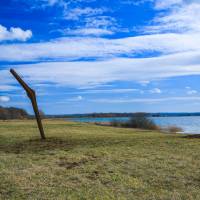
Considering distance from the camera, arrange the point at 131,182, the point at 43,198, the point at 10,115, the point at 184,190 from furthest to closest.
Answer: the point at 10,115
the point at 131,182
the point at 184,190
the point at 43,198

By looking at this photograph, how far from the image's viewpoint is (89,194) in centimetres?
662

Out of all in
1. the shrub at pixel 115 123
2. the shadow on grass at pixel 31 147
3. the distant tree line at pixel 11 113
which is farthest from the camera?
the distant tree line at pixel 11 113

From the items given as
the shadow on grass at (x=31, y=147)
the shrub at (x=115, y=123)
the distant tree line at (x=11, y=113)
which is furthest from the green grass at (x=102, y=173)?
→ the distant tree line at (x=11, y=113)

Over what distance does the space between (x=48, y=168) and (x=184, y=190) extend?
3.84 m

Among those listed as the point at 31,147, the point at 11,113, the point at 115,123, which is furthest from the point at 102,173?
the point at 11,113

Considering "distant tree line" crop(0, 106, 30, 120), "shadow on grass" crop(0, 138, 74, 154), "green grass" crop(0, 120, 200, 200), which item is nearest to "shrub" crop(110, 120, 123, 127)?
"shadow on grass" crop(0, 138, 74, 154)

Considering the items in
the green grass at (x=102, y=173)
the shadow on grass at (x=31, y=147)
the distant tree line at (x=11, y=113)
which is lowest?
the green grass at (x=102, y=173)

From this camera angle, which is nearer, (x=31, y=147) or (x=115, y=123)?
(x=31, y=147)

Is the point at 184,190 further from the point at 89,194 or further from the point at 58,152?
the point at 58,152

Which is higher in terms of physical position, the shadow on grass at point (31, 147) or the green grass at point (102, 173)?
the shadow on grass at point (31, 147)

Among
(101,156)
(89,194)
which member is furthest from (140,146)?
(89,194)

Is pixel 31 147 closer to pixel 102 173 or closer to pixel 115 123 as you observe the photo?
pixel 102 173

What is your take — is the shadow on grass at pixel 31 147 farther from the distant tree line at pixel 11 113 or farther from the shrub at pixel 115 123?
the distant tree line at pixel 11 113

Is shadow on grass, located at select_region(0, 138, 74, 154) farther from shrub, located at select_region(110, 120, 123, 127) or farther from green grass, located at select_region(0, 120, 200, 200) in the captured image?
shrub, located at select_region(110, 120, 123, 127)
